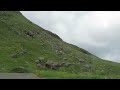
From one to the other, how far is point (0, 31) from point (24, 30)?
13.8 metres

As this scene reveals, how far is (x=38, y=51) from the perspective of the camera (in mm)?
154875

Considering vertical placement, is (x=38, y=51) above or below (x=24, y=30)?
below
